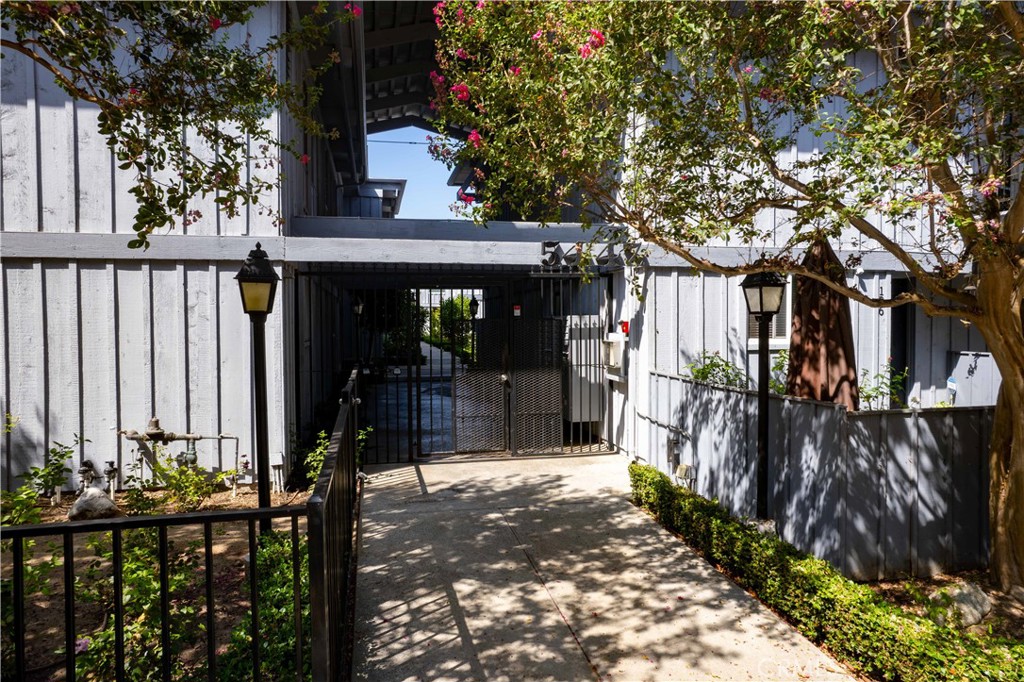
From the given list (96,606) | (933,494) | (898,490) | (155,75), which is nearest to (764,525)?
(898,490)

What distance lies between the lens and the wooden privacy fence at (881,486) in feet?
16.2

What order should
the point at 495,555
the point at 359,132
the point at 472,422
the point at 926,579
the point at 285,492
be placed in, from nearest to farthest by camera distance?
the point at 926,579, the point at 495,555, the point at 285,492, the point at 472,422, the point at 359,132

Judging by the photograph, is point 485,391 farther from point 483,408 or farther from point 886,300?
point 886,300

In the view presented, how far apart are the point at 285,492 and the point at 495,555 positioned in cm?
335

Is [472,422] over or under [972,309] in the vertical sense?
under

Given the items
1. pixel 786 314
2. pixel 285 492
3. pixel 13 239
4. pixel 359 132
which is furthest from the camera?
pixel 359 132

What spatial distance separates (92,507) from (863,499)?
7.21 metres

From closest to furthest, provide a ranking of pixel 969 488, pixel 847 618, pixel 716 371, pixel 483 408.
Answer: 1. pixel 847 618
2. pixel 969 488
3. pixel 716 371
4. pixel 483 408

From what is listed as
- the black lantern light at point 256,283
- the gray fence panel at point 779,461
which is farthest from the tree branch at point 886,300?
the black lantern light at point 256,283

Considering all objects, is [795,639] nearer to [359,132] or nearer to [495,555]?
[495,555]

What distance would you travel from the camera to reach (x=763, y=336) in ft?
18.8

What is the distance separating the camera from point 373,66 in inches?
561

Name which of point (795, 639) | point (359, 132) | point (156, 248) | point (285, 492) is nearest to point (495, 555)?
point (795, 639)

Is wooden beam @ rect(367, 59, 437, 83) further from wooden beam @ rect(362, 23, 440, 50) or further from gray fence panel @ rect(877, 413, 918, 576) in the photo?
gray fence panel @ rect(877, 413, 918, 576)
